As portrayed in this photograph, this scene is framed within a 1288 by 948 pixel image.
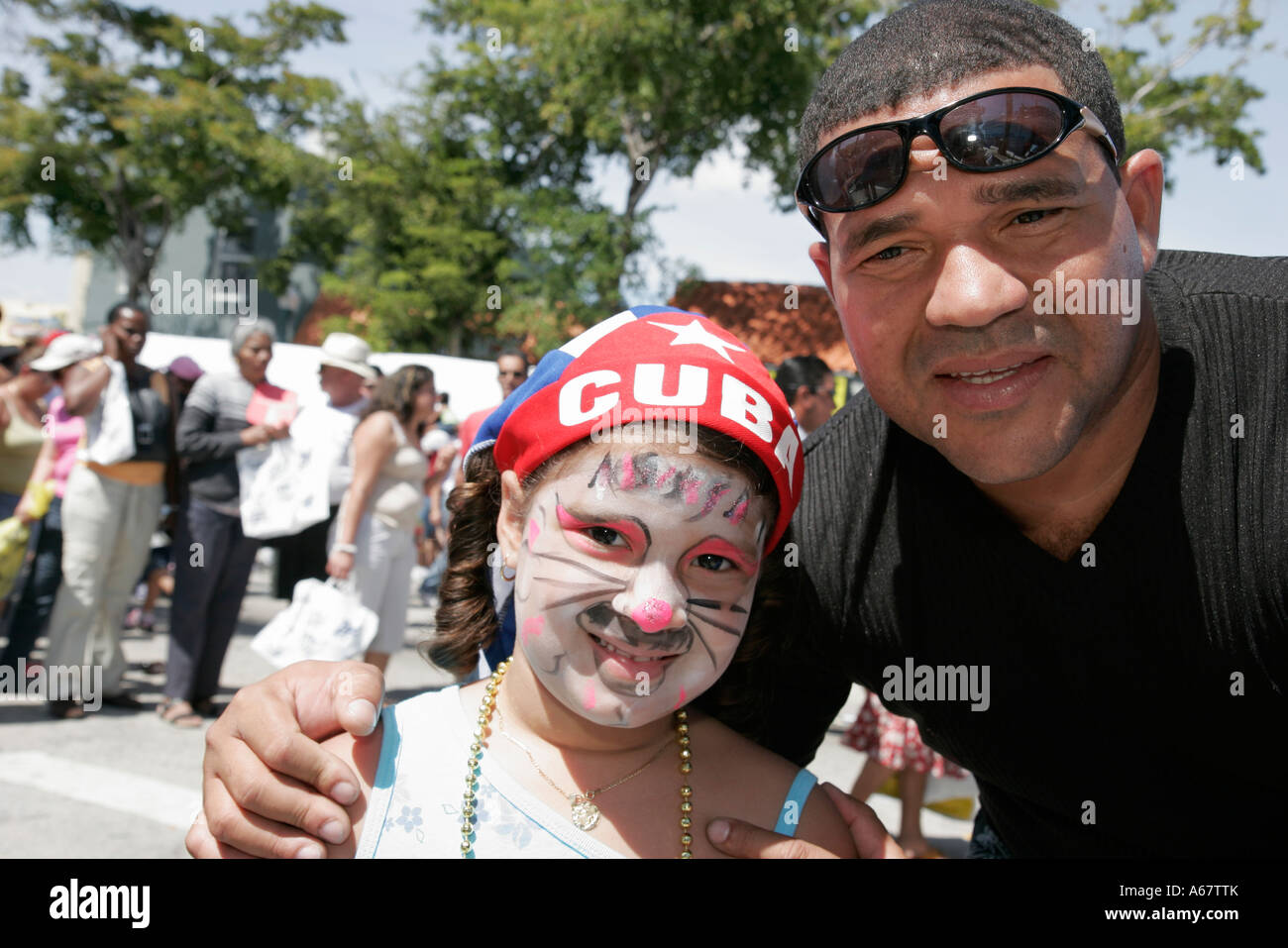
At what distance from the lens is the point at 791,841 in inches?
63.2

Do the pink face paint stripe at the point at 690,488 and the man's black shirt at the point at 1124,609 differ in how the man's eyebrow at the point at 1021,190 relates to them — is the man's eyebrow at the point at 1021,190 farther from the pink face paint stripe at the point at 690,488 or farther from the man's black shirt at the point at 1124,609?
the pink face paint stripe at the point at 690,488

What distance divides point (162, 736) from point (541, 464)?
468 centimetres

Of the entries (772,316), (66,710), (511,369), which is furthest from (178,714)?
(772,316)

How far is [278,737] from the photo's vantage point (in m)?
1.55

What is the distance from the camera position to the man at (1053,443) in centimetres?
158

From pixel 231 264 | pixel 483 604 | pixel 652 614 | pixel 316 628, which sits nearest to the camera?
pixel 652 614

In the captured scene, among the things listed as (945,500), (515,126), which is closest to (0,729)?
(945,500)

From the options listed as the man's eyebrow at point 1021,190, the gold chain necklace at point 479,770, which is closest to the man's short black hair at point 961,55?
the man's eyebrow at point 1021,190

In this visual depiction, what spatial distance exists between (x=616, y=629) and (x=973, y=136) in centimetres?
90

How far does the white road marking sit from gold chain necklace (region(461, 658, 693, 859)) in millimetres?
3144

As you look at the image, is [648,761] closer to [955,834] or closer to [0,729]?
[955,834]

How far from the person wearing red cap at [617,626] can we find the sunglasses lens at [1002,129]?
455mm

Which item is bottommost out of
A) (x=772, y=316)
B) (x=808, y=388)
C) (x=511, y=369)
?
(x=808, y=388)

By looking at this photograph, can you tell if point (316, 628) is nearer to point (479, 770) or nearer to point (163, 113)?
point (479, 770)
